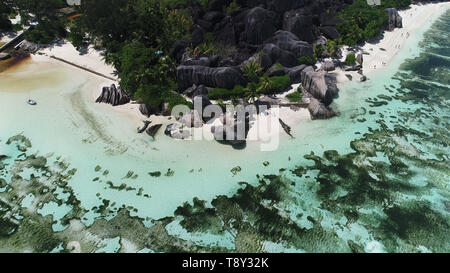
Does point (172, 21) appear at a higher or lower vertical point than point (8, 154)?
higher

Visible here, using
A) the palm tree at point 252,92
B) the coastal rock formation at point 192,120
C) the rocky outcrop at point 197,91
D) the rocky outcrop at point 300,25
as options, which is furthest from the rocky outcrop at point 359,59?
the coastal rock formation at point 192,120

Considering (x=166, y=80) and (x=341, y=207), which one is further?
(x=166, y=80)

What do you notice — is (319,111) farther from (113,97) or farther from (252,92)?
(113,97)

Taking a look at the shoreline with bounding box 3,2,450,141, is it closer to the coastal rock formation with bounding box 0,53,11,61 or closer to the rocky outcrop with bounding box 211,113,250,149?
the rocky outcrop with bounding box 211,113,250,149

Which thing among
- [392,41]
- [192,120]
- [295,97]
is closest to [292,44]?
[295,97]

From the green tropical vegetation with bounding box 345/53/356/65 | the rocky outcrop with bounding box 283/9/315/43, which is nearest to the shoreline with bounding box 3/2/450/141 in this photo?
the green tropical vegetation with bounding box 345/53/356/65
